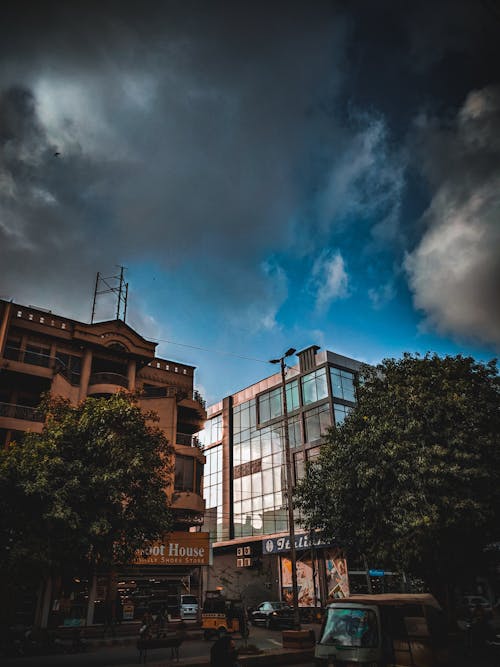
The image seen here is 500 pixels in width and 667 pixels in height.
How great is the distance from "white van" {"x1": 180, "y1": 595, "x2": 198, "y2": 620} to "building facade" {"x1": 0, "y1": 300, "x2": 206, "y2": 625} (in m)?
0.97

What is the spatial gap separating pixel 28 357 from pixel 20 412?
386 cm

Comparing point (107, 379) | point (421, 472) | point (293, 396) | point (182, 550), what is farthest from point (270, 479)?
point (421, 472)

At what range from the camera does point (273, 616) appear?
103ft

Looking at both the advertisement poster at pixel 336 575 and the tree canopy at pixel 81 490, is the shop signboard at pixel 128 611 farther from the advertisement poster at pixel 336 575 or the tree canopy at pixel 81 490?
the advertisement poster at pixel 336 575

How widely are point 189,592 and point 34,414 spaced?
1687 centimetres

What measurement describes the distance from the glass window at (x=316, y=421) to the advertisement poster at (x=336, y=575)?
400 inches

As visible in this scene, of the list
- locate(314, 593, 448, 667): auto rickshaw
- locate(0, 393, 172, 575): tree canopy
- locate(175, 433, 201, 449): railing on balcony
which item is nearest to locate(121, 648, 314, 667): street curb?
locate(0, 393, 172, 575): tree canopy

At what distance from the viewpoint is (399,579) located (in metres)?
38.8

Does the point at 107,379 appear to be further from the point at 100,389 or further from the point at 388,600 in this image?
the point at 388,600

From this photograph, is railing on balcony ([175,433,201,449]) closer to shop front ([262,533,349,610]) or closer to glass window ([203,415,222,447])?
shop front ([262,533,349,610])

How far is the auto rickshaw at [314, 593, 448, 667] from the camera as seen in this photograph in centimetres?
1077

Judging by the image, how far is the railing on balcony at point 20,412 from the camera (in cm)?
2973

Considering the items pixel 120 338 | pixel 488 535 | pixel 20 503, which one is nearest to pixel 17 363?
pixel 120 338

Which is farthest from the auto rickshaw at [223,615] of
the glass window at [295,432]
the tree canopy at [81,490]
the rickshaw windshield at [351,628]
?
the glass window at [295,432]
